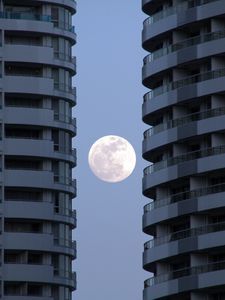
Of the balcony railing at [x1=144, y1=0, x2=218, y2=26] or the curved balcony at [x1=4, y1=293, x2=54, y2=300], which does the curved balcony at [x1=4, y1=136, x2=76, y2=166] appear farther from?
the balcony railing at [x1=144, y1=0, x2=218, y2=26]

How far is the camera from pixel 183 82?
525 ft

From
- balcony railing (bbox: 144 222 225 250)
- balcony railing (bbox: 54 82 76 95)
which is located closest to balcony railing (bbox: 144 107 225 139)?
balcony railing (bbox: 144 222 225 250)

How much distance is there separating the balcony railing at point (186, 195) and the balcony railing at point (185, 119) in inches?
242

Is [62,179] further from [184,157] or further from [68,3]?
[184,157]

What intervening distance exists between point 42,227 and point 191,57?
99.5 ft

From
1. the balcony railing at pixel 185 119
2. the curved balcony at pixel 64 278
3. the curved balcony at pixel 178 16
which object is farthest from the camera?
the curved balcony at pixel 64 278

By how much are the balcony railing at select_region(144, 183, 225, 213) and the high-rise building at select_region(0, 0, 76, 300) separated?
19101mm

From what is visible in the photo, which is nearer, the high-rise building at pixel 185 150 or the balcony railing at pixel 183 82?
the high-rise building at pixel 185 150

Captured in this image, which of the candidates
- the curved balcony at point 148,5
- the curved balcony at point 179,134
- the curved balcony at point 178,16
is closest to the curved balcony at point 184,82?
the curved balcony at point 179,134

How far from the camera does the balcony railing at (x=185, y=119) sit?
156 meters

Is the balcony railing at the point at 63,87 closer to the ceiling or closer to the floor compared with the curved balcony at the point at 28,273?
closer to the ceiling

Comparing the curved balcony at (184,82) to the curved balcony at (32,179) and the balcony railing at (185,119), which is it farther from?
the curved balcony at (32,179)

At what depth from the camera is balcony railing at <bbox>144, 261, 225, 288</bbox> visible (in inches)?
6004

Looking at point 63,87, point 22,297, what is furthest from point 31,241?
point 63,87
